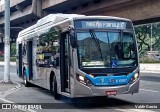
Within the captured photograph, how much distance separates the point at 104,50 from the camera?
11602 millimetres

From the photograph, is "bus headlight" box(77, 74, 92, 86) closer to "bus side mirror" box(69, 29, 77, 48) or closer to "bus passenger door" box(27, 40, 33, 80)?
"bus side mirror" box(69, 29, 77, 48)

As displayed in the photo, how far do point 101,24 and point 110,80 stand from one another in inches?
69.6

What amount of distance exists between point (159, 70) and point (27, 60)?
64.7 ft

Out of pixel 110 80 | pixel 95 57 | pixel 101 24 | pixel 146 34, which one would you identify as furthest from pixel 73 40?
pixel 146 34

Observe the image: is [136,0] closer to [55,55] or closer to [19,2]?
[55,55]

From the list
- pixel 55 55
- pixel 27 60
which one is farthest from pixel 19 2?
pixel 55 55

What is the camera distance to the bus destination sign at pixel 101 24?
11.8m

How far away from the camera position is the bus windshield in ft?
37.8

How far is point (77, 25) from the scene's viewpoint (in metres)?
11.8

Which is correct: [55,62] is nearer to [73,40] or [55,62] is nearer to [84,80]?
[73,40]

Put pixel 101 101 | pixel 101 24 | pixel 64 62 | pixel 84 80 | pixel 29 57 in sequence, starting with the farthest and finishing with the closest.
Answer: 1. pixel 29 57
2. pixel 101 101
3. pixel 64 62
4. pixel 101 24
5. pixel 84 80

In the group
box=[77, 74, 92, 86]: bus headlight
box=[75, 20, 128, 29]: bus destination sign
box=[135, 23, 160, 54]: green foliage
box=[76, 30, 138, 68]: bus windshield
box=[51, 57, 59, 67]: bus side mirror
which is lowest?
box=[77, 74, 92, 86]: bus headlight

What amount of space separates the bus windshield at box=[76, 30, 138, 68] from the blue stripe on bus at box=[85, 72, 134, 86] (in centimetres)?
34

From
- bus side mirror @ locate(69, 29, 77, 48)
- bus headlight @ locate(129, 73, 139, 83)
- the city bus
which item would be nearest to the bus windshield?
the city bus
